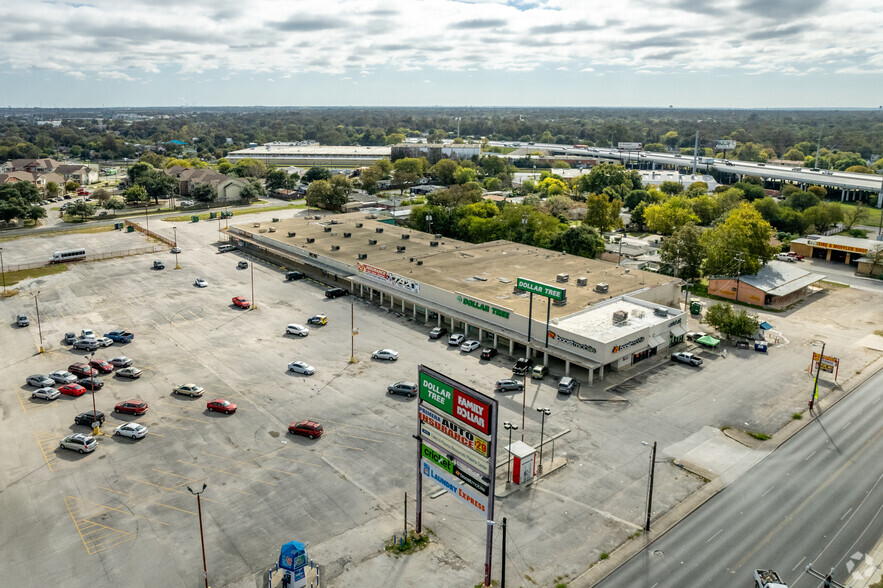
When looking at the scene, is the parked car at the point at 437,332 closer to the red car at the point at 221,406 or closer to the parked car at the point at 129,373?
the red car at the point at 221,406

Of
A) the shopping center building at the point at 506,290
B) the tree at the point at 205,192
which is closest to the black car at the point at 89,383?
the shopping center building at the point at 506,290

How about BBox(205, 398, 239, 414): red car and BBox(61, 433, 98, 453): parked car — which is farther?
BBox(205, 398, 239, 414): red car

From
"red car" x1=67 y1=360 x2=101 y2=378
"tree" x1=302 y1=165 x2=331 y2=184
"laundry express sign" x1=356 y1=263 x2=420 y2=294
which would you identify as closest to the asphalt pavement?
"laundry express sign" x1=356 y1=263 x2=420 y2=294

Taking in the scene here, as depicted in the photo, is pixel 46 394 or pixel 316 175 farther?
pixel 316 175

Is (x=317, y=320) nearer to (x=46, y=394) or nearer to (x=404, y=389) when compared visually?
(x=404, y=389)

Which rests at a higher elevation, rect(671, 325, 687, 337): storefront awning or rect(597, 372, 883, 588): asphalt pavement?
rect(671, 325, 687, 337): storefront awning

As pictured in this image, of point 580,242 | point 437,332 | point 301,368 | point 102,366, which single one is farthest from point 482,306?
point 102,366

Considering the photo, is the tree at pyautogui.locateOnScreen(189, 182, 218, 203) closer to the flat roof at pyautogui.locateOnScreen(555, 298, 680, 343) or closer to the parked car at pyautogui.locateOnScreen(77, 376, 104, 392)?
the parked car at pyautogui.locateOnScreen(77, 376, 104, 392)
